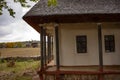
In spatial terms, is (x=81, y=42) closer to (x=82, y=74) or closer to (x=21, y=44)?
(x=82, y=74)

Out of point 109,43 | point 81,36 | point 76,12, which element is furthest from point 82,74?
point 109,43

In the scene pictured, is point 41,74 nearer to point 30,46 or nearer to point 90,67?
point 90,67

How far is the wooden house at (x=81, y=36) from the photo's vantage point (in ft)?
65.1

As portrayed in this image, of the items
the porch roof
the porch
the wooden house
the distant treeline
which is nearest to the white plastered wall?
the wooden house

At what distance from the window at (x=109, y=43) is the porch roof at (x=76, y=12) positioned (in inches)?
99.7

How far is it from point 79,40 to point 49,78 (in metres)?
3.71

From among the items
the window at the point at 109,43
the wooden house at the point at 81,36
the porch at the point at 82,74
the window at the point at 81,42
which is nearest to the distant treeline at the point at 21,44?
the window at the point at 81,42

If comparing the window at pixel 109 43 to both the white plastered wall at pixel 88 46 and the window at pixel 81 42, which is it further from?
the window at pixel 81 42

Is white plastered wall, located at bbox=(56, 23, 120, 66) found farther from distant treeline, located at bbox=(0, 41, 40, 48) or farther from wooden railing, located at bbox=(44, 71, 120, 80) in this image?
distant treeline, located at bbox=(0, 41, 40, 48)

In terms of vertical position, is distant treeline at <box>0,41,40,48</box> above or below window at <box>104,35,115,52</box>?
above

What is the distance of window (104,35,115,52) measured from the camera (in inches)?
900

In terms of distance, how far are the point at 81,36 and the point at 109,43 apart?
2091 mm

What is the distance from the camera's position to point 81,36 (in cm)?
2284

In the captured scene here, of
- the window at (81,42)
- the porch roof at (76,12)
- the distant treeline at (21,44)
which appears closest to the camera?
the porch roof at (76,12)
